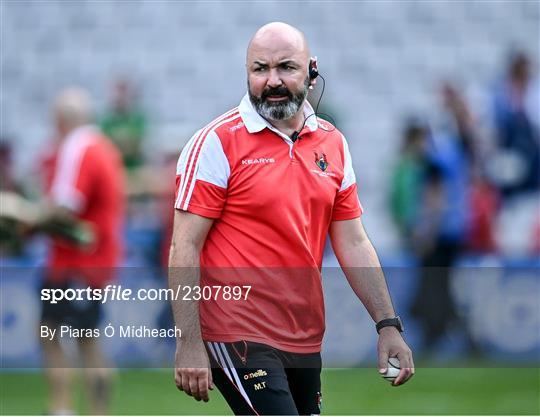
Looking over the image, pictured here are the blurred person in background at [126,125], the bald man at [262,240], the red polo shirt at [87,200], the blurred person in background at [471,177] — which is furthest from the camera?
the blurred person in background at [126,125]

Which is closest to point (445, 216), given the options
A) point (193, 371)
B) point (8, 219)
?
point (8, 219)

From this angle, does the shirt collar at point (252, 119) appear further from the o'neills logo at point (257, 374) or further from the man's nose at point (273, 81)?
the o'neills logo at point (257, 374)

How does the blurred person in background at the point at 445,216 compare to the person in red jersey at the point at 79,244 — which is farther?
the blurred person in background at the point at 445,216

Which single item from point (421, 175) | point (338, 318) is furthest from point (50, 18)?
point (338, 318)

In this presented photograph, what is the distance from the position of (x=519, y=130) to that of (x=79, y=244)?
6968 mm

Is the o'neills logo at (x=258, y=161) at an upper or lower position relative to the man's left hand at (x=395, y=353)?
upper

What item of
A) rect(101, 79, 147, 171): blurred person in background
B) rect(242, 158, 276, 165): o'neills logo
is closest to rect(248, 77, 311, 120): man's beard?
rect(242, 158, 276, 165): o'neills logo

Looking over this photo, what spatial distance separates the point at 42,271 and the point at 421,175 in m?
5.28

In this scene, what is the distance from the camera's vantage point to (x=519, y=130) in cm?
1507

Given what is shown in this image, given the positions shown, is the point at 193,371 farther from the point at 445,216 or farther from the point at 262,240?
the point at 445,216

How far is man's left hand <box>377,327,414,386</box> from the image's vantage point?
566cm

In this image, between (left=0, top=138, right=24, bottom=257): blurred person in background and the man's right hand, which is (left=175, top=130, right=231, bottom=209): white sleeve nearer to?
the man's right hand

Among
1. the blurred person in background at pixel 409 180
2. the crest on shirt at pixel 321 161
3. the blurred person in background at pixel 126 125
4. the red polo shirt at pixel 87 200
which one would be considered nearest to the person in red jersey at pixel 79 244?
the red polo shirt at pixel 87 200

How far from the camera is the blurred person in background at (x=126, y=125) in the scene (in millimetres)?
15411
